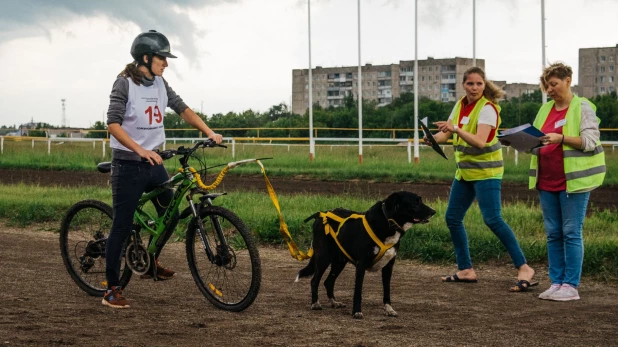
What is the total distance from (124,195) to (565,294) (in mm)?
3701

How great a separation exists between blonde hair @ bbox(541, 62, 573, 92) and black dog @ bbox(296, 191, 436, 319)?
1.87 meters

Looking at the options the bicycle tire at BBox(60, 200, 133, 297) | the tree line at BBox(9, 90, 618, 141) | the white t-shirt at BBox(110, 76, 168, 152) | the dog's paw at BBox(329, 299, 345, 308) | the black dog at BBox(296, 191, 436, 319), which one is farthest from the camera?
the tree line at BBox(9, 90, 618, 141)

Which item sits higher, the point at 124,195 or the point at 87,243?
the point at 124,195

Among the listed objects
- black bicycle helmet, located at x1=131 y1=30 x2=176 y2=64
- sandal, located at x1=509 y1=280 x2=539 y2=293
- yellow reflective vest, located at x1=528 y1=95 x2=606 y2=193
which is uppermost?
black bicycle helmet, located at x1=131 y1=30 x2=176 y2=64

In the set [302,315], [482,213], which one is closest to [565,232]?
[482,213]

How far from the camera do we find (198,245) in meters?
7.49

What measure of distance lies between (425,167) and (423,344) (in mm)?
21993

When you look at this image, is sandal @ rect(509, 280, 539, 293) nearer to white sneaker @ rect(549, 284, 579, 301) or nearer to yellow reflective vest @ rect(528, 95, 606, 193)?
white sneaker @ rect(549, 284, 579, 301)

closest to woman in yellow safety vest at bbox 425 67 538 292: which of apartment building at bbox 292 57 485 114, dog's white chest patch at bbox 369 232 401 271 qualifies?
dog's white chest patch at bbox 369 232 401 271

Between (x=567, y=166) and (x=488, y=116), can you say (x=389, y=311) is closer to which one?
(x=567, y=166)

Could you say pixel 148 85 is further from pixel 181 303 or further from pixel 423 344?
pixel 423 344

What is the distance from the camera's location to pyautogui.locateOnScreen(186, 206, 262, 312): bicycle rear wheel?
715cm

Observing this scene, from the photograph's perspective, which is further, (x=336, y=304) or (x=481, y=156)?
(x=481, y=156)

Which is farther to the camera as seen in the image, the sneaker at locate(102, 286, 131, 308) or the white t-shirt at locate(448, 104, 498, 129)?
the white t-shirt at locate(448, 104, 498, 129)
